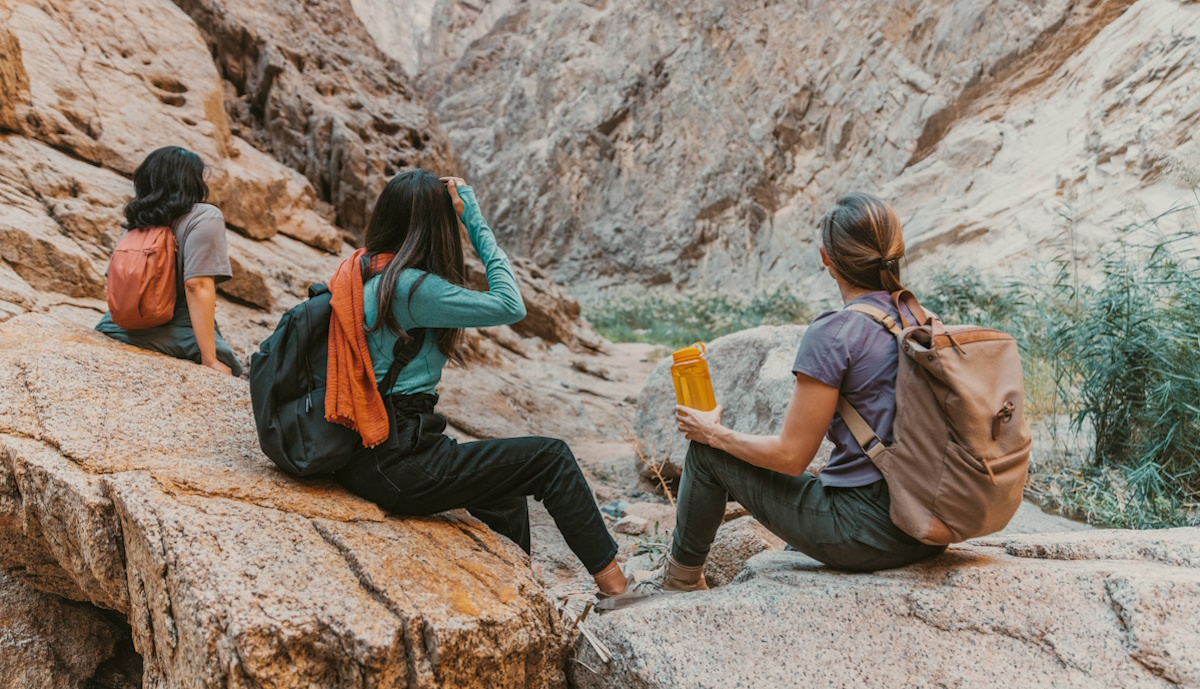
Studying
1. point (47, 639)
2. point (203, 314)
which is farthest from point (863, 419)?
point (203, 314)

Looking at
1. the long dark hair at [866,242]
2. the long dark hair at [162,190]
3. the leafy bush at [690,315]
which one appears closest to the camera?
the long dark hair at [866,242]

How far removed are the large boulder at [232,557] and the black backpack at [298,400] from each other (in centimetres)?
12

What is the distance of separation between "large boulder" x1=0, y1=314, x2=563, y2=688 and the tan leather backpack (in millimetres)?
1070

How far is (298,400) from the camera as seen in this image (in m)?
2.07

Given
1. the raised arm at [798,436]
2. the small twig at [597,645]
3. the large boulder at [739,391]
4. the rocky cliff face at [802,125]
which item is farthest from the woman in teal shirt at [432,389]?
the rocky cliff face at [802,125]

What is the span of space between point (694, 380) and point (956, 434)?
0.74 meters

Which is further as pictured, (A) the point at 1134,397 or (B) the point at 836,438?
(A) the point at 1134,397

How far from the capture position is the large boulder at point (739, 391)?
4.31 meters

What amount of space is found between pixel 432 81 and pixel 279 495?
3567cm

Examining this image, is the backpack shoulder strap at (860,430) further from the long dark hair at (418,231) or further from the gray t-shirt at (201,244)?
the gray t-shirt at (201,244)

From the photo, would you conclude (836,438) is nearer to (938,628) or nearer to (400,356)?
(938,628)

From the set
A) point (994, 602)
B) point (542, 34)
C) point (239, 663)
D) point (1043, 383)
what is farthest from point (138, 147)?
point (542, 34)

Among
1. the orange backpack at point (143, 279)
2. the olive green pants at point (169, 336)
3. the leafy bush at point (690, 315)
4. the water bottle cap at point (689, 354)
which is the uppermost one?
the water bottle cap at point (689, 354)

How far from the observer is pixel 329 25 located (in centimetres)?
1118
